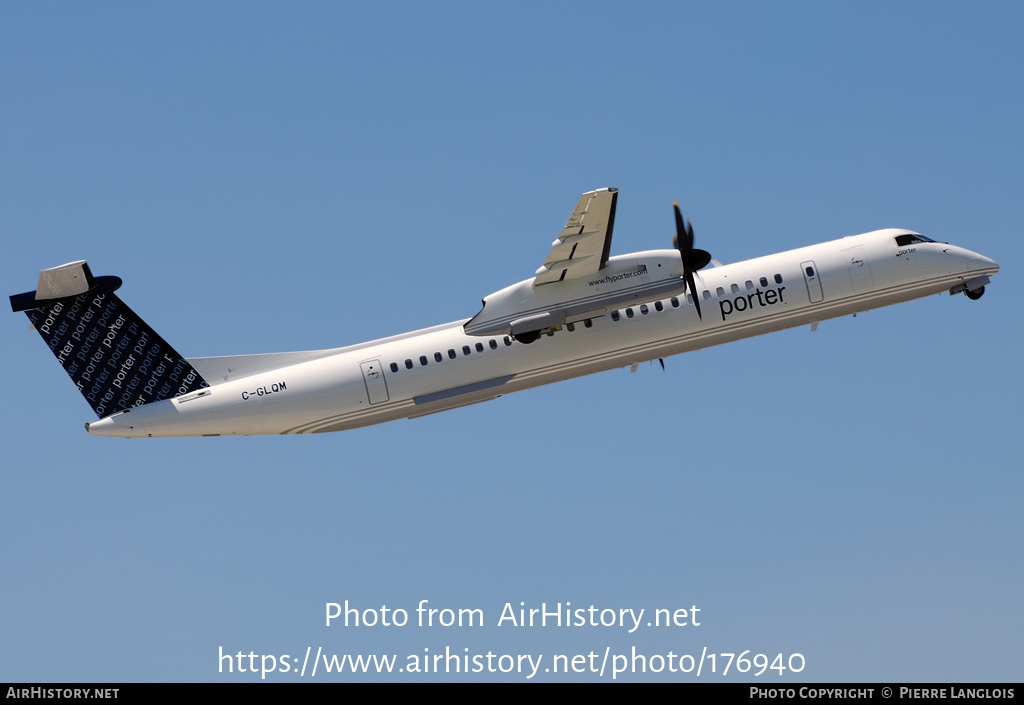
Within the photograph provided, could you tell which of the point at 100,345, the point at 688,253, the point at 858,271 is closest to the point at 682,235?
the point at 688,253

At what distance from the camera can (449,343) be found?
1487 inches

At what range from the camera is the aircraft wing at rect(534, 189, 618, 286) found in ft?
110

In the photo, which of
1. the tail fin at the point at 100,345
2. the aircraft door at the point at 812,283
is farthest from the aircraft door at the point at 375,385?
the aircraft door at the point at 812,283

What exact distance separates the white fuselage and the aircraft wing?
231cm

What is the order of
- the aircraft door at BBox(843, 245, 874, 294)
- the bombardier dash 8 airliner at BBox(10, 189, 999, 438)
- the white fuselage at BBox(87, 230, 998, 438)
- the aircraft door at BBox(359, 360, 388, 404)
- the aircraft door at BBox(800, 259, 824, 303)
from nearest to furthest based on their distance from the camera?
the bombardier dash 8 airliner at BBox(10, 189, 999, 438), the white fuselage at BBox(87, 230, 998, 438), the aircraft door at BBox(359, 360, 388, 404), the aircraft door at BBox(800, 259, 824, 303), the aircraft door at BBox(843, 245, 874, 294)

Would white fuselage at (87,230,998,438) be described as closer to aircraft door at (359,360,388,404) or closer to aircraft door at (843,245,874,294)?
aircraft door at (359,360,388,404)

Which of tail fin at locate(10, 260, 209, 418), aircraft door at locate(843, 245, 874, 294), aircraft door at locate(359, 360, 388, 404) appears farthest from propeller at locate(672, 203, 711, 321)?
tail fin at locate(10, 260, 209, 418)

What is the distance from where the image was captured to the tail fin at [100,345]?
37.6 m

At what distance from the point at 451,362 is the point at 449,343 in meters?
0.65

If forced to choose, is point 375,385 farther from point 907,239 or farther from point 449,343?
point 907,239

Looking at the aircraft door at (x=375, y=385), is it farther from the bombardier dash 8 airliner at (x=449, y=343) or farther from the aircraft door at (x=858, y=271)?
the aircraft door at (x=858, y=271)

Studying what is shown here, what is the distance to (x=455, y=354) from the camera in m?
37.7
